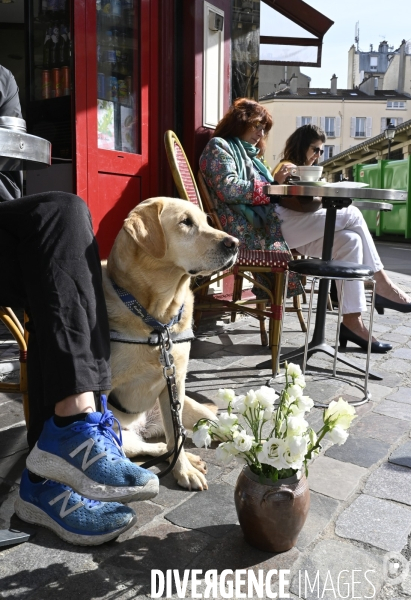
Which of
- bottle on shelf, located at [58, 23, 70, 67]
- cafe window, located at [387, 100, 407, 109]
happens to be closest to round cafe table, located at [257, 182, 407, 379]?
bottle on shelf, located at [58, 23, 70, 67]

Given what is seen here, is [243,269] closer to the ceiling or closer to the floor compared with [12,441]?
closer to the ceiling

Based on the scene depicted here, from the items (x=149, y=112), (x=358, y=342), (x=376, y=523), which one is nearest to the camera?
(x=376, y=523)

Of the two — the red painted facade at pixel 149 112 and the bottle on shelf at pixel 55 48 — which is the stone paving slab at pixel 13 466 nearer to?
the red painted facade at pixel 149 112

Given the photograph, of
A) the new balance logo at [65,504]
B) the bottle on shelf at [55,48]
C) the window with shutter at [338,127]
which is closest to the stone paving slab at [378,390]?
the new balance logo at [65,504]

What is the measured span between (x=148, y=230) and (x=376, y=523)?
1.29 meters

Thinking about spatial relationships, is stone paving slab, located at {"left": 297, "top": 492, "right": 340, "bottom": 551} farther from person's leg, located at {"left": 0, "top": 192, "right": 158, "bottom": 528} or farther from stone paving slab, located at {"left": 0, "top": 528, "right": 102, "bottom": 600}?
stone paving slab, located at {"left": 0, "top": 528, "right": 102, "bottom": 600}

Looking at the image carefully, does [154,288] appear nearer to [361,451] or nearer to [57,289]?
[57,289]

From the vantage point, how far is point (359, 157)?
32.1 metres

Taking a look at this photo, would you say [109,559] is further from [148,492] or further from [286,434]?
[286,434]

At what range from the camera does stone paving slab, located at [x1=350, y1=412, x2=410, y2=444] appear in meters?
2.66

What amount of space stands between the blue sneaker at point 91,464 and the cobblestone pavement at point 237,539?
0.72ft

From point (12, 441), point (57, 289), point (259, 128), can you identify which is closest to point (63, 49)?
point (259, 128)

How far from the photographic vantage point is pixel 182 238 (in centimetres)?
229

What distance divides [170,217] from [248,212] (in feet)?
Result: 6.02
